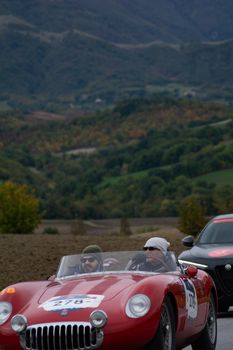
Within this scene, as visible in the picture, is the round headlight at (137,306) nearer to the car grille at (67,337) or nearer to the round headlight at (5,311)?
the car grille at (67,337)

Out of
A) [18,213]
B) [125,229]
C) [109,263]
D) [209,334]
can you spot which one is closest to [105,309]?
[109,263]

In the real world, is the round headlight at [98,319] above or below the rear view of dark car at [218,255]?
above

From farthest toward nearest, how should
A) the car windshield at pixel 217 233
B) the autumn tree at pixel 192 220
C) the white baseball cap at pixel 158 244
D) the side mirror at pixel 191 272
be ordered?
the autumn tree at pixel 192 220, the car windshield at pixel 217 233, the white baseball cap at pixel 158 244, the side mirror at pixel 191 272

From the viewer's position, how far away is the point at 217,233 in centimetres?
1888

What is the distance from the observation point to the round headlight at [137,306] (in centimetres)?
979

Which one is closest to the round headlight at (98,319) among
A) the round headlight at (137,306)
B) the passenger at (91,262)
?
the round headlight at (137,306)

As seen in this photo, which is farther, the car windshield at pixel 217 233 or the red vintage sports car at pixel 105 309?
the car windshield at pixel 217 233

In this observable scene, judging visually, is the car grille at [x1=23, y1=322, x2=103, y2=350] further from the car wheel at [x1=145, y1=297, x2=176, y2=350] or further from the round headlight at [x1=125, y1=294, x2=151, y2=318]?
the car wheel at [x1=145, y1=297, x2=176, y2=350]

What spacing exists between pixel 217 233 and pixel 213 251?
822 mm

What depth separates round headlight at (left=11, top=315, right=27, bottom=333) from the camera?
978 cm

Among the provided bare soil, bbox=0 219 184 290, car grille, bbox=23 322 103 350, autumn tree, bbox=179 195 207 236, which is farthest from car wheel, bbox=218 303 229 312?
autumn tree, bbox=179 195 207 236

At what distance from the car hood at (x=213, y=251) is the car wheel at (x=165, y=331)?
303 inches

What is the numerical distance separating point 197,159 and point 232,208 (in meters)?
91.8

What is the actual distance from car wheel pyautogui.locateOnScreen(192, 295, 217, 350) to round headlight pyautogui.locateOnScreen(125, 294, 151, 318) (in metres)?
1.97
